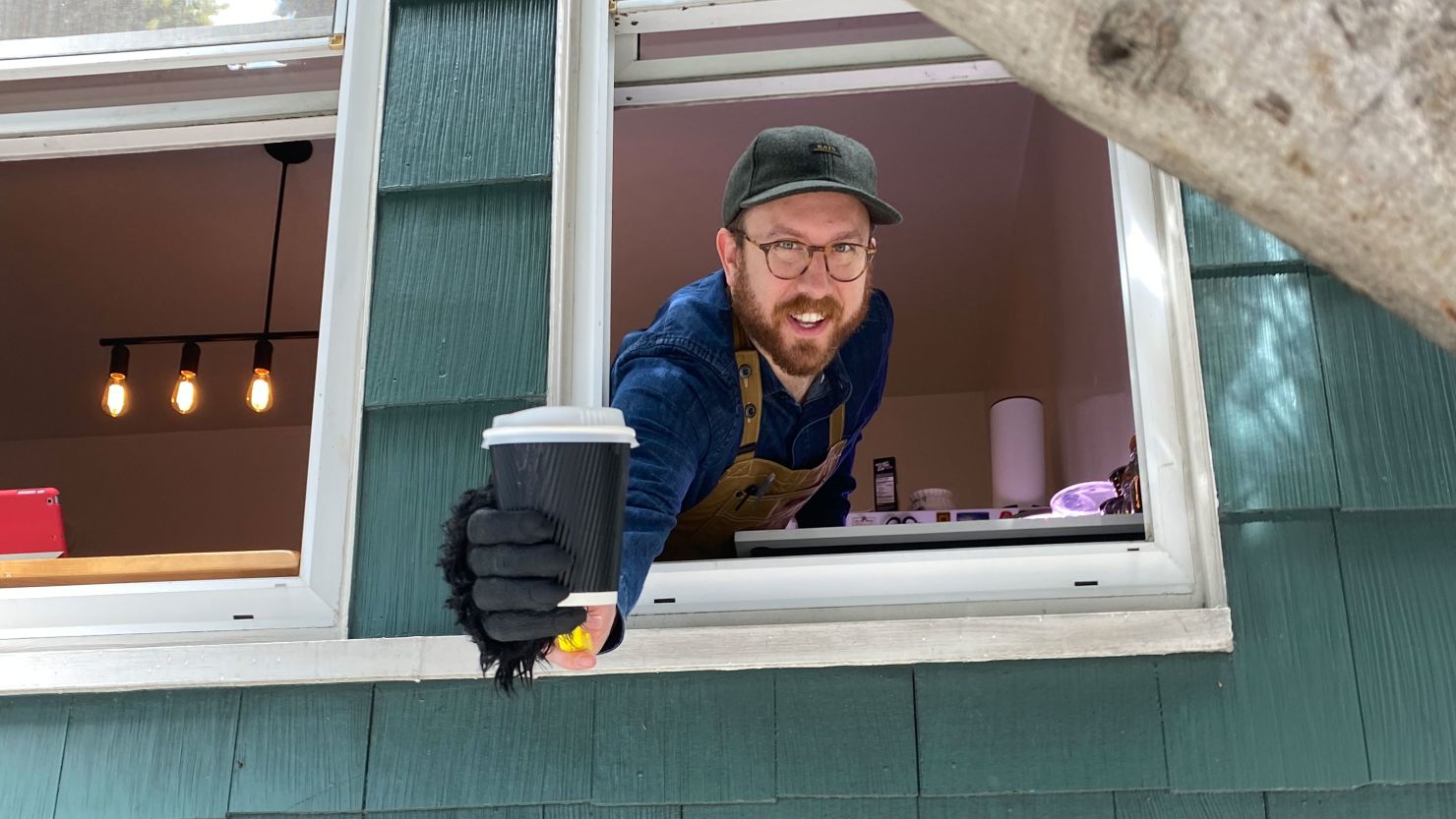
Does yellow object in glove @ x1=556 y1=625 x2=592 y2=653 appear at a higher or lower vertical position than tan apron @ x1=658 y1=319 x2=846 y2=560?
lower

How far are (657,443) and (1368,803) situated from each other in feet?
3.50

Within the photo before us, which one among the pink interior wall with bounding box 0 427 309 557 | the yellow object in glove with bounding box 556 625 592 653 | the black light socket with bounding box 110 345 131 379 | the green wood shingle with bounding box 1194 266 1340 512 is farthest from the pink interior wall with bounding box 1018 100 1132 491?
the pink interior wall with bounding box 0 427 309 557

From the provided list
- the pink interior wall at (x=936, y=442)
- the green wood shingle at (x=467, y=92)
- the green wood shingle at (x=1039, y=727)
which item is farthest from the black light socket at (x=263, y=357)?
the green wood shingle at (x=1039, y=727)

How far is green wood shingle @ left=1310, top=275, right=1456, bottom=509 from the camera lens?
166cm

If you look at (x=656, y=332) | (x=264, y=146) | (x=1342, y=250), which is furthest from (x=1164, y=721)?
(x=264, y=146)

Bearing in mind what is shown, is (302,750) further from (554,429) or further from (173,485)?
(173,485)

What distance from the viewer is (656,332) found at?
6.23 ft

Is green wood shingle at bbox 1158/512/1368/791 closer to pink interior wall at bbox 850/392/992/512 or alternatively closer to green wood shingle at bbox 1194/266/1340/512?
green wood shingle at bbox 1194/266/1340/512

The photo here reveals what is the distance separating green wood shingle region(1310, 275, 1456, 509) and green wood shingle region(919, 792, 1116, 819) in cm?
55

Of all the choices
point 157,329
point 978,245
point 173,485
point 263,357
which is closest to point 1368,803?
point 978,245

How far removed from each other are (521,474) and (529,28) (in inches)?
44.4

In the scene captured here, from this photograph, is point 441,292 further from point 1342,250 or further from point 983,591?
point 1342,250

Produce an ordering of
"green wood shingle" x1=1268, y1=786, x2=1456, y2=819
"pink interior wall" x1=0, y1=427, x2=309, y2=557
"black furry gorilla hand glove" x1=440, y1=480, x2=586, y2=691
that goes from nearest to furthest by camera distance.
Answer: "black furry gorilla hand glove" x1=440, y1=480, x2=586, y2=691 → "green wood shingle" x1=1268, y1=786, x2=1456, y2=819 → "pink interior wall" x1=0, y1=427, x2=309, y2=557

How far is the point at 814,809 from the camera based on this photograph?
1.65 m
